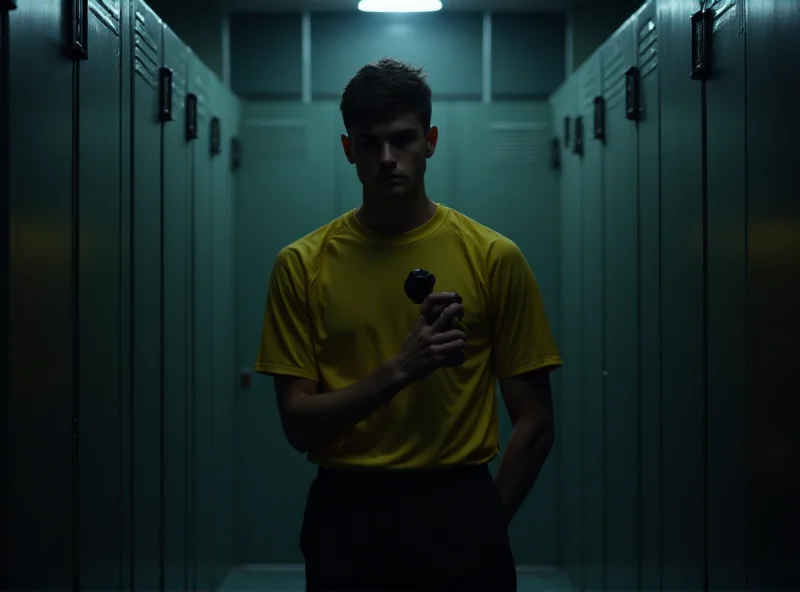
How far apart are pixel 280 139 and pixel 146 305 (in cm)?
208

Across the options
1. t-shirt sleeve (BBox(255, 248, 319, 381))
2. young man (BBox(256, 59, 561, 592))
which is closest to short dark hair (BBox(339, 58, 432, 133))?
young man (BBox(256, 59, 561, 592))

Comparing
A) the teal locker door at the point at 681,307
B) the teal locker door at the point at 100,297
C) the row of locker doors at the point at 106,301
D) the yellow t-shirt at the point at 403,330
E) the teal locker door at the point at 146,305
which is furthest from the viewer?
the teal locker door at the point at 146,305

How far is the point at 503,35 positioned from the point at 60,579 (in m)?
3.65

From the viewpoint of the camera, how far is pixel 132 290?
279 centimetres

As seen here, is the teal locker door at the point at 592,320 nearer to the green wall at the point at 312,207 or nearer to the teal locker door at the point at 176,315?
the green wall at the point at 312,207

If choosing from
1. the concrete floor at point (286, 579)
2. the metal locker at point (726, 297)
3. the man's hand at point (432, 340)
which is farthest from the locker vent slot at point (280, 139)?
the man's hand at point (432, 340)

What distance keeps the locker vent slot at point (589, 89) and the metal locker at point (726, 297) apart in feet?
4.83

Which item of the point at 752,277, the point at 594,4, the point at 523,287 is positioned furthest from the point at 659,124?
the point at 594,4

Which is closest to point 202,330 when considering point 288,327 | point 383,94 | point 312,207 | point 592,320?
point 312,207

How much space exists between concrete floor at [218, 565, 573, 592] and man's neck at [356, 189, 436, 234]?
3036 millimetres

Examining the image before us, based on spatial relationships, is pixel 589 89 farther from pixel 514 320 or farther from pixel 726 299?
pixel 514 320

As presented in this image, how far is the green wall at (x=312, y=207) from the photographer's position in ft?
16.0

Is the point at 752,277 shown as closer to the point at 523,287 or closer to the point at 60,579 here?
the point at 523,287

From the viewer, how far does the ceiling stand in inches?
192
